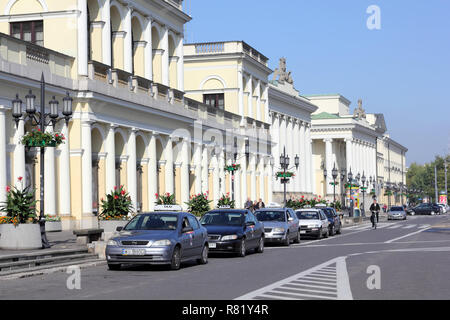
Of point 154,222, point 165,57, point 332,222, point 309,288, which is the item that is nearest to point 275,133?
point 165,57

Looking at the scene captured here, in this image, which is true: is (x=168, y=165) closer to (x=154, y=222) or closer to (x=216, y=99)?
(x=216, y=99)

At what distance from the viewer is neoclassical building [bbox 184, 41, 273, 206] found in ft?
224

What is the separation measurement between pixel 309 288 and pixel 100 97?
25593 millimetres

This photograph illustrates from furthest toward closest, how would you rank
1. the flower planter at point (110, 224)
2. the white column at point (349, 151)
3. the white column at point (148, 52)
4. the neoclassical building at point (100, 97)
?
the white column at point (349, 151) → the white column at point (148, 52) → the neoclassical building at point (100, 97) → the flower planter at point (110, 224)

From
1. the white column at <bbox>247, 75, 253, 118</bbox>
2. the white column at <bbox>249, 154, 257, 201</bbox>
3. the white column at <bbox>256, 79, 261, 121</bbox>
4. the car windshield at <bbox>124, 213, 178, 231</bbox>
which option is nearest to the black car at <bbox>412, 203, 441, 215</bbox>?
the white column at <bbox>256, 79, 261, 121</bbox>

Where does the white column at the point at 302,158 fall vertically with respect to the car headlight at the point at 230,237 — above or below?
above

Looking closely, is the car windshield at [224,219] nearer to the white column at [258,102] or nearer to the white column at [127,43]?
the white column at [127,43]

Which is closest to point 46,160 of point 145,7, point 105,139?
point 105,139

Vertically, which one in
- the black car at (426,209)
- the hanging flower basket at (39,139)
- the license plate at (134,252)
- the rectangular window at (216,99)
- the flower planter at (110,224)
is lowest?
the black car at (426,209)

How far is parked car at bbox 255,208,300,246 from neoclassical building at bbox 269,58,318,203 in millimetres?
46775

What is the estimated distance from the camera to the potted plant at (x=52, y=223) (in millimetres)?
35491

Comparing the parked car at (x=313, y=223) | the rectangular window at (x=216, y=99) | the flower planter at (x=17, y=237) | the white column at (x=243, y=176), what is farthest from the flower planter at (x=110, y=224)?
the rectangular window at (x=216, y=99)

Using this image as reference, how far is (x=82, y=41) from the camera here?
39031 mm

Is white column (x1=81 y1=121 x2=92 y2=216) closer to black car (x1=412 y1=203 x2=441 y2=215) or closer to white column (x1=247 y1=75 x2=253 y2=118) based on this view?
white column (x1=247 y1=75 x2=253 y2=118)
